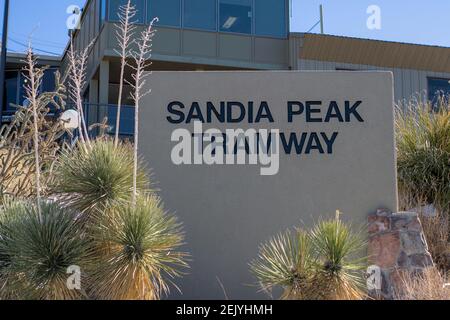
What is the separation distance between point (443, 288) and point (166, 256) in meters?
3.11

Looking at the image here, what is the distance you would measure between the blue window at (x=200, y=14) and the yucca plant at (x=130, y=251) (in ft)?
51.1

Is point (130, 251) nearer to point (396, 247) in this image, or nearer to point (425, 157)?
point (396, 247)

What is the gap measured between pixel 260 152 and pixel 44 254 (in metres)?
3.79

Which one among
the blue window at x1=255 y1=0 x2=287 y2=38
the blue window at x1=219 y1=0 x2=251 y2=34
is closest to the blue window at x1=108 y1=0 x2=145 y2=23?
the blue window at x1=219 y1=0 x2=251 y2=34

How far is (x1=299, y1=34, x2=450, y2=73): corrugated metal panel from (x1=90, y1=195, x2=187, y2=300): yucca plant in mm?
15995

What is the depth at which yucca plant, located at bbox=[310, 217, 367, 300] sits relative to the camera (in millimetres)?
5910

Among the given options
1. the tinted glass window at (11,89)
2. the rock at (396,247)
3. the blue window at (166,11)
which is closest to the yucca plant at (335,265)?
the rock at (396,247)

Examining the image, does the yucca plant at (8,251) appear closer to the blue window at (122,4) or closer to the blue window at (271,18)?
the blue window at (122,4)

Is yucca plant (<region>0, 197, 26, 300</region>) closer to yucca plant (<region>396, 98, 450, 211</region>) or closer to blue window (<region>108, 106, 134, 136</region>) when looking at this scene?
yucca plant (<region>396, 98, 450, 211</region>)

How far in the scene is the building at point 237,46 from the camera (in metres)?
20.7

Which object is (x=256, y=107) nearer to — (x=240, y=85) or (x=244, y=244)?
(x=240, y=85)
